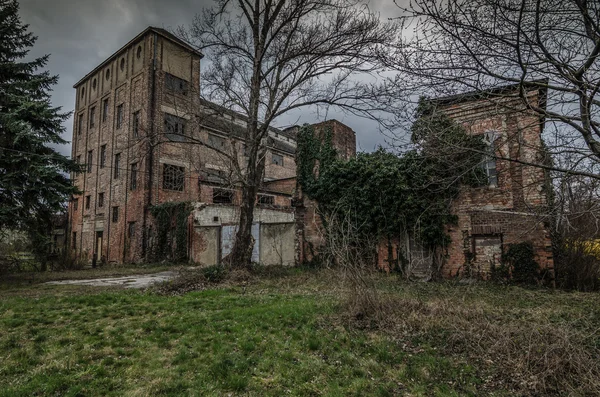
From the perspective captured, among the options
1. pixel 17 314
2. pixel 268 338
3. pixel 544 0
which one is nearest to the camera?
pixel 544 0

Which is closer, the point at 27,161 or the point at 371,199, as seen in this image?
the point at 27,161

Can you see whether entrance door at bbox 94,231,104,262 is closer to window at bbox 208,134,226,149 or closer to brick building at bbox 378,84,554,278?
window at bbox 208,134,226,149

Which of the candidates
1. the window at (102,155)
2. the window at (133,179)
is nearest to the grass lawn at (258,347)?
the window at (133,179)

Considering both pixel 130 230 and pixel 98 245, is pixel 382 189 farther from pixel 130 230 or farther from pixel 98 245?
pixel 98 245

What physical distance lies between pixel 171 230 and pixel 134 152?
6.02 meters

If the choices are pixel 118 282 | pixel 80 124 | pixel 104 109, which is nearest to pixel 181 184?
pixel 118 282

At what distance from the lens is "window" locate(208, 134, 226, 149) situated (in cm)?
2510

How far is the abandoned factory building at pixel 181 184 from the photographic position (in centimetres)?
1108

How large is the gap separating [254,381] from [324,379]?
2.68 ft

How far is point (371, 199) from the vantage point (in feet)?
43.0

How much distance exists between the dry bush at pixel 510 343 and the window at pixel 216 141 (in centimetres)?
2187

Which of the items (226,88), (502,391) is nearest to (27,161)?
(226,88)

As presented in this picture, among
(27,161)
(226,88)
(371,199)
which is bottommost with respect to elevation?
(371,199)

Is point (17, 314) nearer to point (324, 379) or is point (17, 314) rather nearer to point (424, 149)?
point (324, 379)
